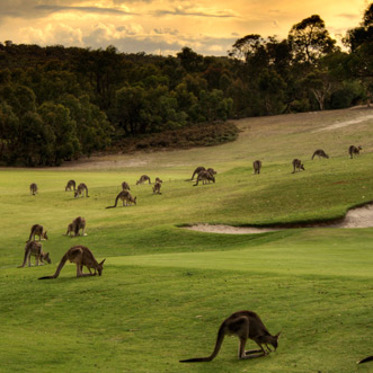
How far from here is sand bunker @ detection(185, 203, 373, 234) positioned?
2988 centimetres

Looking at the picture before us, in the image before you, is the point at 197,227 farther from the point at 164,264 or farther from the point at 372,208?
the point at 164,264

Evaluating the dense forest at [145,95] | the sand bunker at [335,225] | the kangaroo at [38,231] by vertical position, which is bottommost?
the sand bunker at [335,225]

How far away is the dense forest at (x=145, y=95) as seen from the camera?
92625mm

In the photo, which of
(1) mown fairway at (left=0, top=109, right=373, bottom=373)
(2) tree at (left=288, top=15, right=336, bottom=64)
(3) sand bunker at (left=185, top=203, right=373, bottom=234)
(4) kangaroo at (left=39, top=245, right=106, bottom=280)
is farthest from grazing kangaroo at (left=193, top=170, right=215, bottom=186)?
(2) tree at (left=288, top=15, right=336, bottom=64)

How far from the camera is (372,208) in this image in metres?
32.1

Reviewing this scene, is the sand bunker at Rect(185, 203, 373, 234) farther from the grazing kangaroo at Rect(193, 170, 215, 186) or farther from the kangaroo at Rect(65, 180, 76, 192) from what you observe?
the kangaroo at Rect(65, 180, 76, 192)

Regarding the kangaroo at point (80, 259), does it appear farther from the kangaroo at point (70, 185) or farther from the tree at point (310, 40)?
the tree at point (310, 40)

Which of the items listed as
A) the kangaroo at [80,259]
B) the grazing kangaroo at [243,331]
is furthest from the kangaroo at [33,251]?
the grazing kangaroo at [243,331]

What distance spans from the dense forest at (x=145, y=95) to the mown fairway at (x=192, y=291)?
182 feet

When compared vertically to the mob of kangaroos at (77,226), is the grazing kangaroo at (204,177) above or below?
above

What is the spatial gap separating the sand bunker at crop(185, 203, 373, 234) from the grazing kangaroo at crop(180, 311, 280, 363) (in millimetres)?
20022

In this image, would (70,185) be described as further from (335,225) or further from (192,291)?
(192,291)

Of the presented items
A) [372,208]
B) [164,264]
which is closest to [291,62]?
[372,208]

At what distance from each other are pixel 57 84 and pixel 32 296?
330 feet
